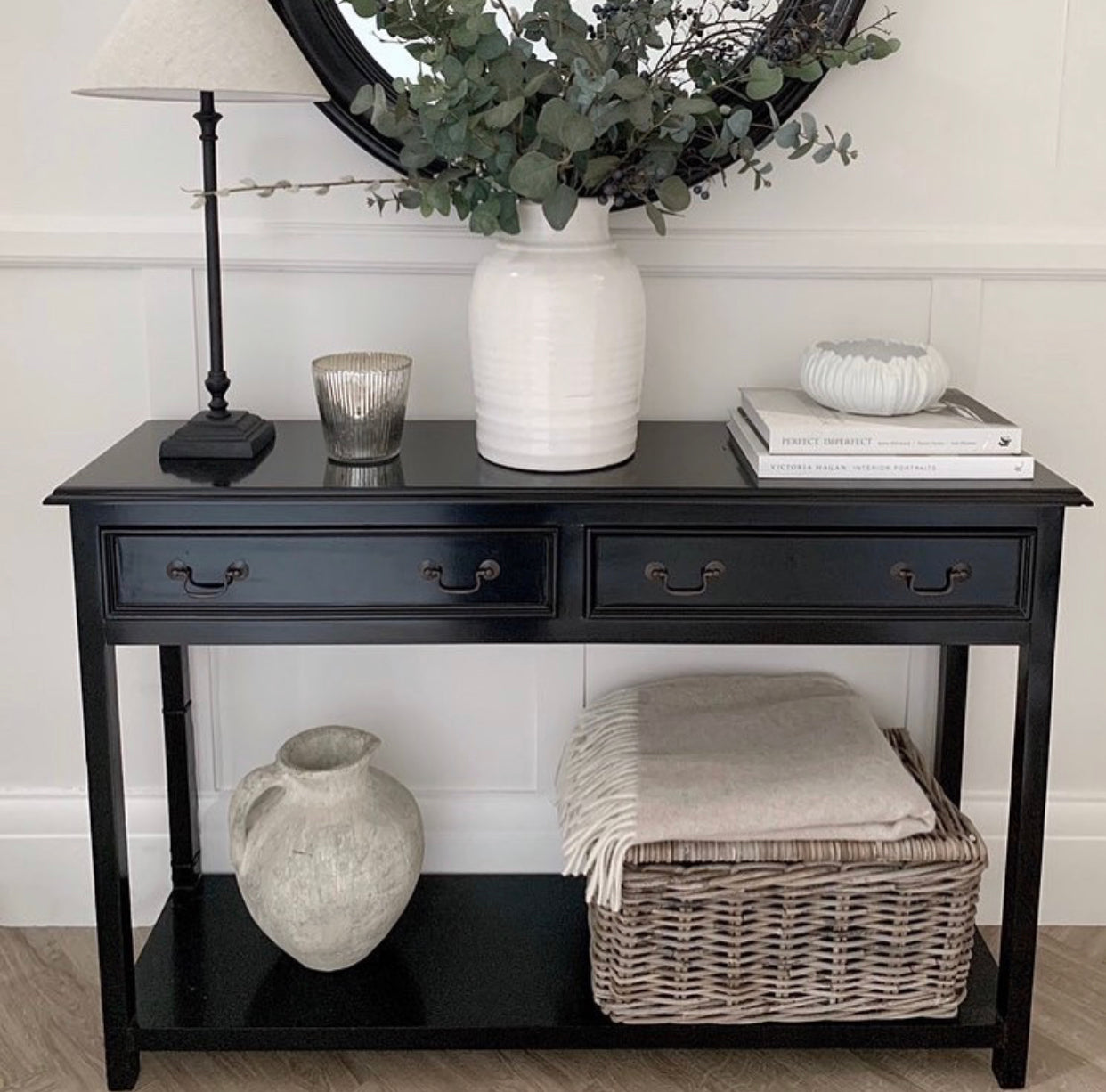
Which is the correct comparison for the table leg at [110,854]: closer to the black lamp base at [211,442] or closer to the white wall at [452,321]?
the black lamp base at [211,442]

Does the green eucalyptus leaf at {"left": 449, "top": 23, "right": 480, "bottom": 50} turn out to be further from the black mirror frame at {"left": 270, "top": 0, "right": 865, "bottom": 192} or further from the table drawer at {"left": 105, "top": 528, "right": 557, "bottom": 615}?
the table drawer at {"left": 105, "top": 528, "right": 557, "bottom": 615}

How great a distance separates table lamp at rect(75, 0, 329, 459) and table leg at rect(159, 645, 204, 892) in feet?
1.46

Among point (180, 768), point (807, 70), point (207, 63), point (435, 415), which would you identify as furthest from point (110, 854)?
point (807, 70)

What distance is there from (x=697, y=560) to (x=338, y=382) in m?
0.49

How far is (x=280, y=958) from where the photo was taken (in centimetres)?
203

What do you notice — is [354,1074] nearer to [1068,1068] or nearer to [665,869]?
[665,869]

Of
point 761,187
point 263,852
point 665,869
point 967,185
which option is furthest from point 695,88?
point 263,852

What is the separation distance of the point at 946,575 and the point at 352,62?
3.35ft

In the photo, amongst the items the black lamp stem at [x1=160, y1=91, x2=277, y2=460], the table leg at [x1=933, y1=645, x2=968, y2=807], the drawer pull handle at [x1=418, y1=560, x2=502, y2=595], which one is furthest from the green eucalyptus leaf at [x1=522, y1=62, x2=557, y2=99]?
the table leg at [x1=933, y1=645, x2=968, y2=807]

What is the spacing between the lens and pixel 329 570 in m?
1.72

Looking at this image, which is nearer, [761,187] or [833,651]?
[761,187]

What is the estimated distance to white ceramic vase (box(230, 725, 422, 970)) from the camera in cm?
191

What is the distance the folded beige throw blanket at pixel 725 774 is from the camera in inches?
71.9

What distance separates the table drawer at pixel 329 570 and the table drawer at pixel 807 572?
0.32 feet
